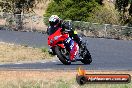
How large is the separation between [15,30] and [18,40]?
9.31m

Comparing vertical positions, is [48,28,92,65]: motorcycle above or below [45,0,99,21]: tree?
above

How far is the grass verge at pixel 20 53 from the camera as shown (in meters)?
27.3

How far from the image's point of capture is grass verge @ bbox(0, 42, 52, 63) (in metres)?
27.3

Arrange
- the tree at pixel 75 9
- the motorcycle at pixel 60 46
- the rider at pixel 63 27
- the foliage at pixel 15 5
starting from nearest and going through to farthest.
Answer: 1. the rider at pixel 63 27
2. the motorcycle at pixel 60 46
3. the tree at pixel 75 9
4. the foliage at pixel 15 5

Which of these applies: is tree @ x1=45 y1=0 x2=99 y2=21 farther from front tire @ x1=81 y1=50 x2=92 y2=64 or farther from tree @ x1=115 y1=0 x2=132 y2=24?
front tire @ x1=81 y1=50 x2=92 y2=64

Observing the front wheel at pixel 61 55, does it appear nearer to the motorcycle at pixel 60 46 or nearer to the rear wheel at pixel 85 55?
the motorcycle at pixel 60 46

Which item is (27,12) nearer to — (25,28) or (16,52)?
(25,28)

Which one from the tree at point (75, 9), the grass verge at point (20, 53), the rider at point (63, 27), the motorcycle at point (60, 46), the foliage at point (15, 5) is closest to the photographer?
the rider at point (63, 27)

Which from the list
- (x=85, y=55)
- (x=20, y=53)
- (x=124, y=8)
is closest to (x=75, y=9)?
(x=124, y=8)

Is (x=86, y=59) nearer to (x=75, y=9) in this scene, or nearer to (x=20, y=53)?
(x=20, y=53)

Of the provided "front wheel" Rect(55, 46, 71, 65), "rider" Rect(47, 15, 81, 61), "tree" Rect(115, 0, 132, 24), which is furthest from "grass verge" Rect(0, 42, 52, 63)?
"tree" Rect(115, 0, 132, 24)

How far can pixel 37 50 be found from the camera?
30.9 meters

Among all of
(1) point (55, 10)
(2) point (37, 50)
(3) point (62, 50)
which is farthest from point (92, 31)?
(3) point (62, 50)

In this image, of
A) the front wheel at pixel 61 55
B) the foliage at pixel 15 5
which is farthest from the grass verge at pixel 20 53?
the foliage at pixel 15 5
